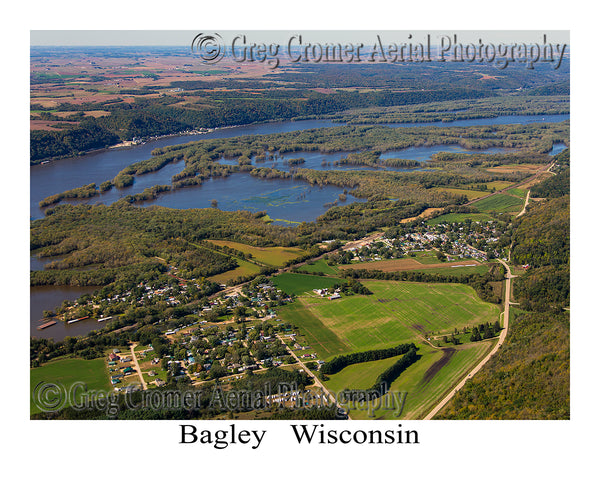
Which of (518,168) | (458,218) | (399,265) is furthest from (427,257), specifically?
(518,168)

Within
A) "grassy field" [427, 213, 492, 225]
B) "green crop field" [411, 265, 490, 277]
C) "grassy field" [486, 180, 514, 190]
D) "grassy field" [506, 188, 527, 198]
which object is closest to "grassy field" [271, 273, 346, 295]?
"green crop field" [411, 265, 490, 277]

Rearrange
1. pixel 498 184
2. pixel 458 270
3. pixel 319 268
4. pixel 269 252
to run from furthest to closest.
→ pixel 498 184 → pixel 269 252 → pixel 319 268 → pixel 458 270

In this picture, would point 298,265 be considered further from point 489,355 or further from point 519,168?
point 519,168

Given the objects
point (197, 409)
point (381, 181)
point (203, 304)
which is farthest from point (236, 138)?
point (197, 409)

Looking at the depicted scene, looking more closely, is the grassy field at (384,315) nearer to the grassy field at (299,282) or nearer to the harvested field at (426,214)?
the grassy field at (299,282)

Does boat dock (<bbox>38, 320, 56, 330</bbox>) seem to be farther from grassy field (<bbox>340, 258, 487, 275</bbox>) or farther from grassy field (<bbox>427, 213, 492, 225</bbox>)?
grassy field (<bbox>427, 213, 492, 225</bbox>)

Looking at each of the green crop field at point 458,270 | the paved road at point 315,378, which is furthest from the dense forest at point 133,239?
the paved road at point 315,378
